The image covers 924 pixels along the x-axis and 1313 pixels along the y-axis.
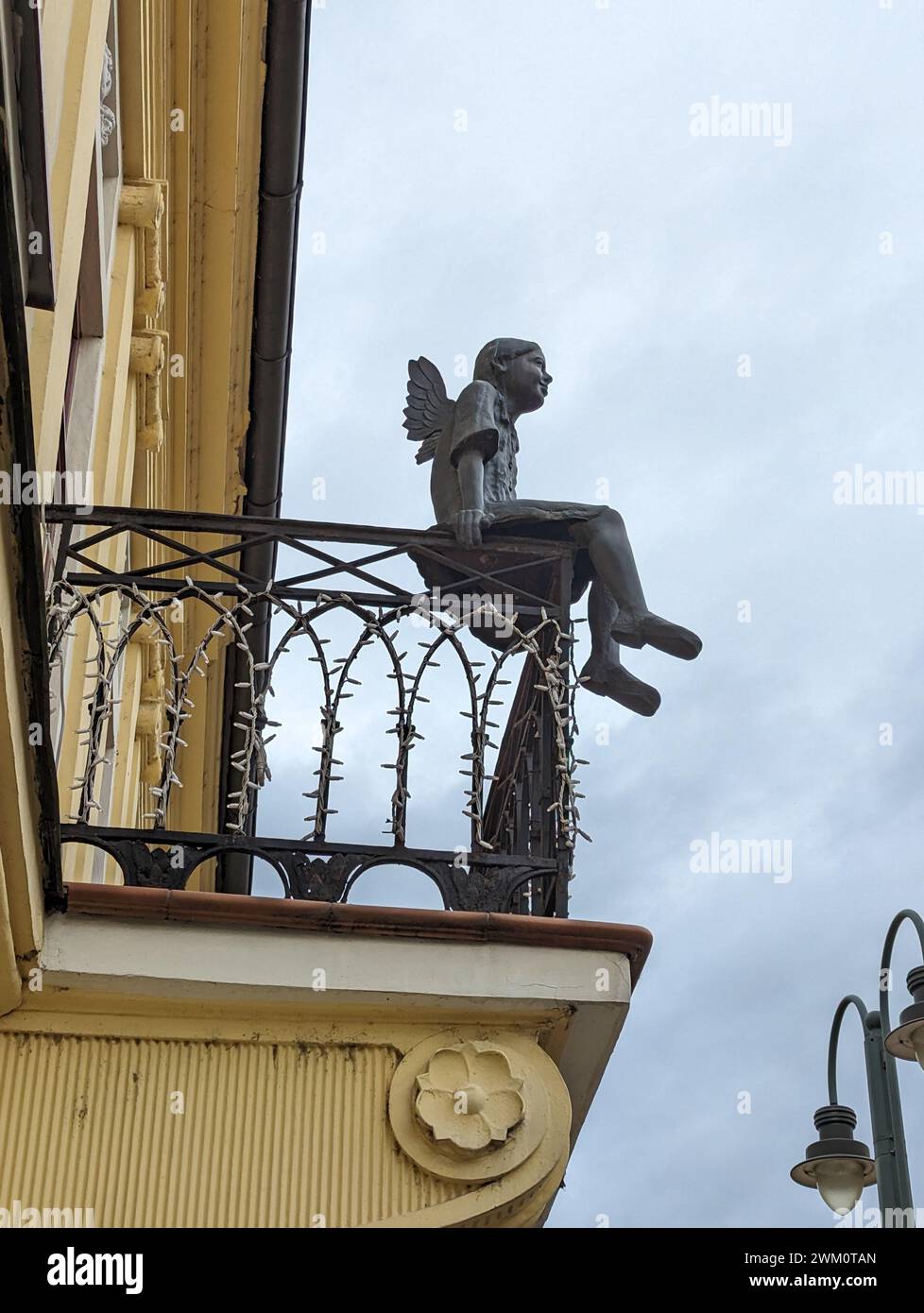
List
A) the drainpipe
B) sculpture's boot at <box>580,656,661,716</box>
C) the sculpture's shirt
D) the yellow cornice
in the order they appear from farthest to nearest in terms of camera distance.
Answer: the drainpipe, the yellow cornice, the sculpture's shirt, sculpture's boot at <box>580,656,661,716</box>

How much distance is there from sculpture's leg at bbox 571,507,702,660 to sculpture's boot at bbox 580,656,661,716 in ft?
0.34

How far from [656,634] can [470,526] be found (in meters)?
0.66

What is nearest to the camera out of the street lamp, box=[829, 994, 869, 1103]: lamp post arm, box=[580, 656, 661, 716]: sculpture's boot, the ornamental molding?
the ornamental molding

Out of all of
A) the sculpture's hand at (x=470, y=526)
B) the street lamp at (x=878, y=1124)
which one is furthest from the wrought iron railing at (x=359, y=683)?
the street lamp at (x=878, y=1124)

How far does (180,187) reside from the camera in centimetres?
767

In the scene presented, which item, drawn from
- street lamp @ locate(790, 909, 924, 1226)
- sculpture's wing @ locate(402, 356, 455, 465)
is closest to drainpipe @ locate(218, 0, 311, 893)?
sculpture's wing @ locate(402, 356, 455, 465)

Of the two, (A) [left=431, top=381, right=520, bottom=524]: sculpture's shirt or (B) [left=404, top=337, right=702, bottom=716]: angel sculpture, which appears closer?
(B) [left=404, top=337, right=702, bottom=716]: angel sculpture

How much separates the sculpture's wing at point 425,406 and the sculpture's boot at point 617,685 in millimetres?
1403

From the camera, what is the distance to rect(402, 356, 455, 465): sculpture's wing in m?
6.39

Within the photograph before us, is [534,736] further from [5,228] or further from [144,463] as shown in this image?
[144,463]

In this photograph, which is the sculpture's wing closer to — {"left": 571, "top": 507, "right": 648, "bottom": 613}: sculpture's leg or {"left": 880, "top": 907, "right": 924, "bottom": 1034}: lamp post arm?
{"left": 571, "top": 507, "right": 648, "bottom": 613}: sculpture's leg

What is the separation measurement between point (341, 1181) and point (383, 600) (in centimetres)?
168

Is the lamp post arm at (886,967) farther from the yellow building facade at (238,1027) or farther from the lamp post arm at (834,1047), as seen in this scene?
the yellow building facade at (238,1027)
